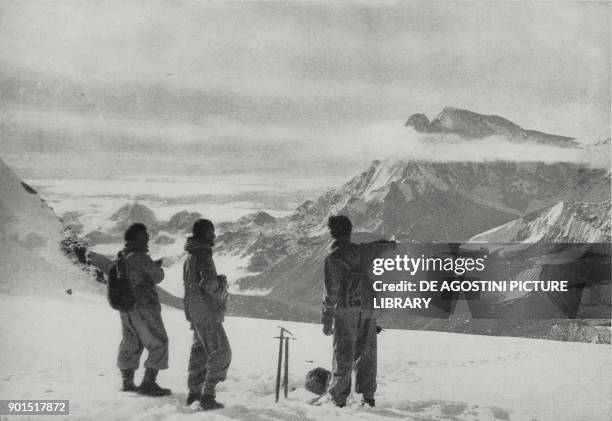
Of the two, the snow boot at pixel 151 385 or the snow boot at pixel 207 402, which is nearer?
the snow boot at pixel 207 402

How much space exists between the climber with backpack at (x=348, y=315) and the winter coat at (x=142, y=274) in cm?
124

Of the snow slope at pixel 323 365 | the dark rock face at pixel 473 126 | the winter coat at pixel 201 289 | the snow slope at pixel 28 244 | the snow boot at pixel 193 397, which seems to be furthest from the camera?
the dark rock face at pixel 473 126

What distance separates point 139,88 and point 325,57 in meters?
1.67

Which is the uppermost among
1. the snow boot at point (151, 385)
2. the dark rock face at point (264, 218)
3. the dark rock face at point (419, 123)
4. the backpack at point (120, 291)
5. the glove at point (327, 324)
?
the dark rock face at point (419, 123)

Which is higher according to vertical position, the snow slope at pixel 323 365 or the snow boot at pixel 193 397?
the snow slope at pixel 323 365

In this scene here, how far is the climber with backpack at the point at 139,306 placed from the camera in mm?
5805

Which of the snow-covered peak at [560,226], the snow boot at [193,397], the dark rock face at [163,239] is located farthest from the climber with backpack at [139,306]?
the snow-covered peak at [560,226]

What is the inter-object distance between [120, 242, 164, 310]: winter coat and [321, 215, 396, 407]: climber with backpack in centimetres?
124

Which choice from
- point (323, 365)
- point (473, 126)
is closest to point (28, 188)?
point (323, 365)

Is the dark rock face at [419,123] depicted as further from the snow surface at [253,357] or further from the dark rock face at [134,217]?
the dark rock face at [134,217]

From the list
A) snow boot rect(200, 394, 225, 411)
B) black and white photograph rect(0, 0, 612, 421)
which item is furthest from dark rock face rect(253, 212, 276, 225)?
snow boot rect(200, 394, 225, 411)

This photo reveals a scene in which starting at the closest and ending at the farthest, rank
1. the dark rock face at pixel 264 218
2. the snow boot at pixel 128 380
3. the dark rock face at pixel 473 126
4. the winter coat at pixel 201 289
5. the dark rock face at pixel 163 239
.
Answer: the winter coat at pixel 201 289
the snow boot at pixel 128 380
the dark rock face at pixel 163 239
the dark rock face at pixel 264 218
the dark rock face at pixel 473 126

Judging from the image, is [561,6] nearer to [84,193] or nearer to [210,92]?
[210,92]

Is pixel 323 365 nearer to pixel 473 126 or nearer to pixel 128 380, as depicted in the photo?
pixel 128 380
